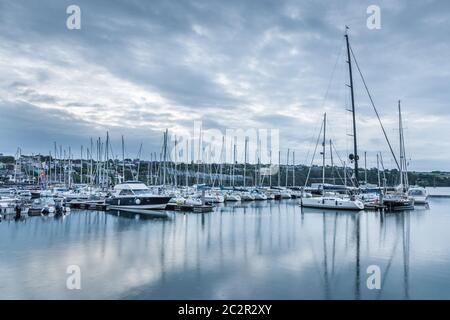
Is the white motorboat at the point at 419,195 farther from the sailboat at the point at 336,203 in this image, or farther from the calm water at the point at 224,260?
the calm water at the point at 224,260

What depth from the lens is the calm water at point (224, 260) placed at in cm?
1402

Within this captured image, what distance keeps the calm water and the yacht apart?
12.7m

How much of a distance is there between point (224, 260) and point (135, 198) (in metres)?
30.2

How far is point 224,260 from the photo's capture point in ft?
63.2

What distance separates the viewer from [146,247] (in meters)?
22.8

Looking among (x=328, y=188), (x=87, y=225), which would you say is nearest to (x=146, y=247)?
(x=87, y=225)

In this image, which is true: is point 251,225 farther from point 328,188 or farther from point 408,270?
point 328,188

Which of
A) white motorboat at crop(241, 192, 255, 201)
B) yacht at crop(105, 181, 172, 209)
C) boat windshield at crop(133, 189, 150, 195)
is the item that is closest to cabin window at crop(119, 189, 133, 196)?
yacht at crop(105, 181, 172, 209)

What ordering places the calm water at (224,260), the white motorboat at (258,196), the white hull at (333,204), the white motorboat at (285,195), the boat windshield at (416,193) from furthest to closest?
the white motorboat at (285,195) → the white motorboat at (258,196) → the boat windshield at (416,193) → the white hull at (333,204) → the calm water at (224,260)

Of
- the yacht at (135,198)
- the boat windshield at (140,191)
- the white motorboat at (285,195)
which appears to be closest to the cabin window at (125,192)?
the yacht at (135,198)

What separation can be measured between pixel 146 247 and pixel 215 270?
24.1 ft

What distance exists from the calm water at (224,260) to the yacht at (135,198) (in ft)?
41.7

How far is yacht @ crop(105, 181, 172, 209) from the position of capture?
46500mm
